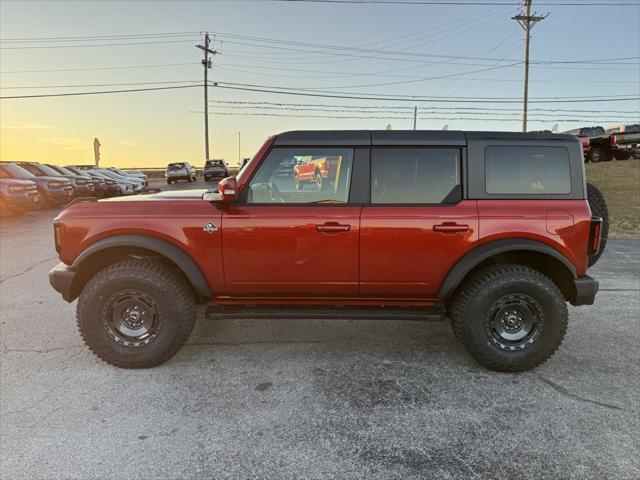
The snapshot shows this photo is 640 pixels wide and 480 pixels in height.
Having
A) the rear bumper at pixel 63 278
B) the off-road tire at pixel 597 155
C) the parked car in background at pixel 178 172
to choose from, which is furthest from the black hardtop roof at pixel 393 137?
the parked car in background at pixel 178 172

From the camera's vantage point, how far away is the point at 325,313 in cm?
342

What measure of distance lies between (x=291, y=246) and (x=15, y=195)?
43.3 feet

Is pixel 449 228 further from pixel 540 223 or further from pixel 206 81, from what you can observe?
pixel 206 81

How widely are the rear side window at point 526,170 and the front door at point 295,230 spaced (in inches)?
45.9

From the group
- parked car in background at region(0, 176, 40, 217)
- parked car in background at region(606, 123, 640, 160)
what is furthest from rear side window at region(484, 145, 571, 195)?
parked car in background at region(606, 123, 640, 160)

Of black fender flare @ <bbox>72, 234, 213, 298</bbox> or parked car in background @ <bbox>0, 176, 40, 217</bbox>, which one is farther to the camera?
parked car in background @ <bbox>0, 176, 40, 217</bbox>

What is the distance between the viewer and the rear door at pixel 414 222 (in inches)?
129

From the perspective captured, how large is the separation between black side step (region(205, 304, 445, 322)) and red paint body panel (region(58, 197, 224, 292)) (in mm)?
219

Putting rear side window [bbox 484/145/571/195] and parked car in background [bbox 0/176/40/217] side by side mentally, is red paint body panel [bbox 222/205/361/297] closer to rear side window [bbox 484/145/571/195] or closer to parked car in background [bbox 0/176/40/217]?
rear side window [bbox 484/145/571/195]

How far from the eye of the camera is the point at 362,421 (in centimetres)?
269

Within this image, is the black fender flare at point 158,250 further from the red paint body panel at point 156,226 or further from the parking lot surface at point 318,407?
the parking lot surface at point 318,407

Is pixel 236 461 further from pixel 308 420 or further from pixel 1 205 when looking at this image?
pixel 1 205

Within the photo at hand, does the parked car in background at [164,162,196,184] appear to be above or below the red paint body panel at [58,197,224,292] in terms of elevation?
above

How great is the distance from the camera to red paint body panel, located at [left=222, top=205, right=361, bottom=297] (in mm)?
3295
